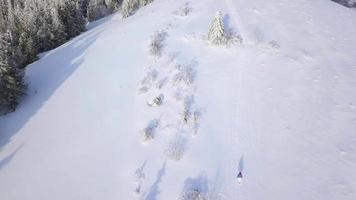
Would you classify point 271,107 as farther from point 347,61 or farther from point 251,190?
point 347,61

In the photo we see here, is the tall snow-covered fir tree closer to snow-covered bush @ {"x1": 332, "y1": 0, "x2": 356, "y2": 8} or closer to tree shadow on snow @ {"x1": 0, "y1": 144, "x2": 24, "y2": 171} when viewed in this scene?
tree shadow on snow @ {"x1": 0, "y1": 144, "x2": 24, "y2": 171}

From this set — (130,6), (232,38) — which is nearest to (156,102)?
(232,38)

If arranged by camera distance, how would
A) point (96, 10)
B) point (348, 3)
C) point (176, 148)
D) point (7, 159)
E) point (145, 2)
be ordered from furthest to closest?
point (96, 10) < point (145, 2) < point (348, 3) < point (7, 159) < point (176, 148)

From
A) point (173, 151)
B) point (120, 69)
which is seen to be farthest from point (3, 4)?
point (173, 151)

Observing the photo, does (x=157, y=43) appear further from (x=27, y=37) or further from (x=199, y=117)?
(x=27, y=37)

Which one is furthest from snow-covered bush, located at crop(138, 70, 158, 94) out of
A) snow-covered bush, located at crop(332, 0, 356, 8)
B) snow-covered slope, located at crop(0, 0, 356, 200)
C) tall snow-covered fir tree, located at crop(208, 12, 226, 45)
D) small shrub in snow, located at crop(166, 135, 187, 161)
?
snow-covered bush, located at crop(332, 0, 356, 8)

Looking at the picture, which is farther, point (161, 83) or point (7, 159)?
point (161, 83)
